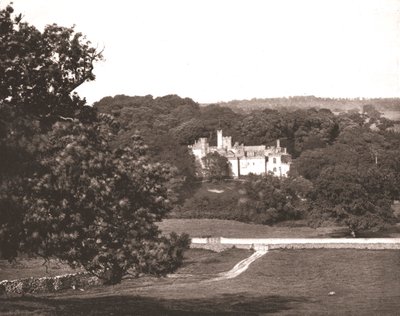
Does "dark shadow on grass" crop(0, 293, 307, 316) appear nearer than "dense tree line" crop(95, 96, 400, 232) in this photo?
Yes

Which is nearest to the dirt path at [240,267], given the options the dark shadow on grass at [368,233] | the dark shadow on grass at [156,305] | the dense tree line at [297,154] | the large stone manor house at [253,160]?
the dense tree line at [297,154]

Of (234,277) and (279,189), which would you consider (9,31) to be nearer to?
(234,277)

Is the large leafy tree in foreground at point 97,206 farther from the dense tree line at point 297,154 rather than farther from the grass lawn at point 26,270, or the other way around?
the grass lawn at point 26,270

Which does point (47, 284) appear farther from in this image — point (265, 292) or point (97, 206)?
point (97, 206)

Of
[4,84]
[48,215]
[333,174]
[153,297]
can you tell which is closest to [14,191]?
[48,215]

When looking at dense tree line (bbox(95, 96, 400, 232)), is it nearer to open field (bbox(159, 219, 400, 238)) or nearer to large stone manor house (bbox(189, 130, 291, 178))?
open field (bbox(159, 219, 400, 238))

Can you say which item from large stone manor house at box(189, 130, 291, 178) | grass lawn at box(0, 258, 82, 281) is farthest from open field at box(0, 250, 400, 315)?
large stone manor house at box(189, 130, 291, 178)
